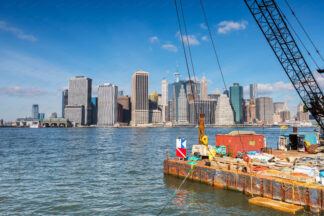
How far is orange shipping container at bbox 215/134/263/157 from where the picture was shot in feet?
113

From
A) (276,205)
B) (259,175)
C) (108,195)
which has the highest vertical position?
(259,175)

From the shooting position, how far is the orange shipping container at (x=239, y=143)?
34375 millimetres

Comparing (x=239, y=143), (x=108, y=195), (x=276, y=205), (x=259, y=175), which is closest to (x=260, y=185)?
(x=259, y=175)

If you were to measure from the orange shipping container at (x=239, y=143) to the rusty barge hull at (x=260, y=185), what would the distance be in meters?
7.68

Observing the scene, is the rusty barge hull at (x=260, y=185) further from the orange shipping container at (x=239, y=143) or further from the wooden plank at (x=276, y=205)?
the orange shipping container at (x=239, y=143)

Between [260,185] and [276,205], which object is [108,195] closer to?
[260,185]

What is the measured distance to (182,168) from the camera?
29047 millimetres

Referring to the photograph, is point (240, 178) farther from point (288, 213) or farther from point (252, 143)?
point (252, 143)

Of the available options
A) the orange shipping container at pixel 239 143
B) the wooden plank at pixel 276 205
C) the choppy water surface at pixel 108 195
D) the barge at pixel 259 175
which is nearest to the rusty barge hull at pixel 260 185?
the barge at pixel 259 175

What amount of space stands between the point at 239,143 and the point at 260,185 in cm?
1401

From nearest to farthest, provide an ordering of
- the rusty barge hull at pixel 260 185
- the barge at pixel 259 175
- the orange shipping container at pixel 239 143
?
the rusty barge hull at pixel 260 185 → the barge at pixel 259 175 → the orange shipping container at pixel 239 143

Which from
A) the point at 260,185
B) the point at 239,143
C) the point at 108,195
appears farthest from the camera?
the point at 239,143

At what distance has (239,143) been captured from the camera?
34.6 meters

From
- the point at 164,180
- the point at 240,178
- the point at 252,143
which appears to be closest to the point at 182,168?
the point at 164,180
